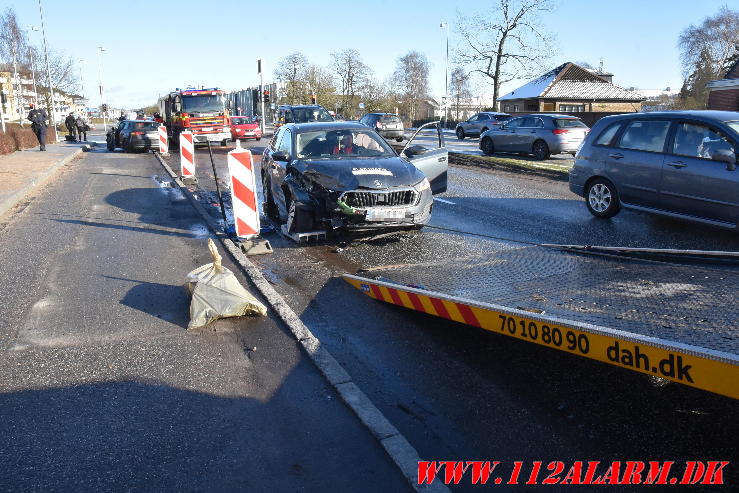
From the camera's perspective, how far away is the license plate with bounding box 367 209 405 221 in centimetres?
759

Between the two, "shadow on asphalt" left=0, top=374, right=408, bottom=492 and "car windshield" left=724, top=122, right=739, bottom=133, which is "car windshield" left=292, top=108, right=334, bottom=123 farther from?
"shadow on asphalt" left=0, top=374, right=408, bottom=492

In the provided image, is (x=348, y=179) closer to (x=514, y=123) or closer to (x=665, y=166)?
(x=665, y=166)

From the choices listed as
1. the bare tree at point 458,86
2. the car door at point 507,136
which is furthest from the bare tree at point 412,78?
the car door at point 507,136

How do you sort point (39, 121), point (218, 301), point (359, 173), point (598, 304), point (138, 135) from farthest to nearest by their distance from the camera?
1. point (138, 135)
2. point (39, 121)
3. point (359, 173)
4. point (218, 301)
5. point (598, 304)

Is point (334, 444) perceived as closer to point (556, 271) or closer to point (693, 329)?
point (693, 329)

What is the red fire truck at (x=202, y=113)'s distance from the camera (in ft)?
91.1

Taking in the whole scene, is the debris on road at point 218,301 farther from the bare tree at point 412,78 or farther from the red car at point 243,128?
the bare tree at point 412,78

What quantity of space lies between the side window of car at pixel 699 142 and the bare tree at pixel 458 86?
72.5m

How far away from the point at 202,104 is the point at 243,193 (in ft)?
71.9

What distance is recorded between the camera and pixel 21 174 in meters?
17.0

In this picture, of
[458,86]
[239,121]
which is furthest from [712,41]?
[239,121]

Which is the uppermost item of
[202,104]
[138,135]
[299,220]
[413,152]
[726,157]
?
[202,104]

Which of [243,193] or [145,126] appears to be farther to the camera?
[145,126]

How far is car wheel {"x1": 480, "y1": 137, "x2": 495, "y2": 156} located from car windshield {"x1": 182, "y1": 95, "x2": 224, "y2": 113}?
12858 millimetres
